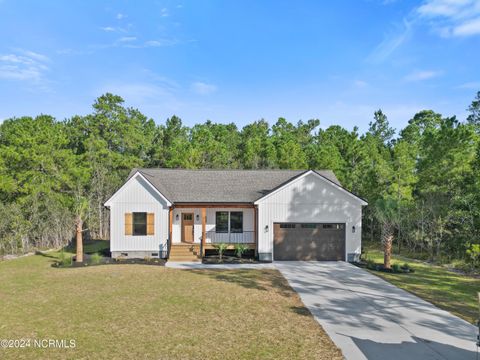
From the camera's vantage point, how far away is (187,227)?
70.2 feet

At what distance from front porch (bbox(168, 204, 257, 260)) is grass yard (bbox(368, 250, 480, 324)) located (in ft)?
26.5


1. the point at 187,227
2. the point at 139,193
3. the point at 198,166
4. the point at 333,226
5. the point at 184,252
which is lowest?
the point at 184,252

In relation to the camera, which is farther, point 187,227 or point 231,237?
point 187,227

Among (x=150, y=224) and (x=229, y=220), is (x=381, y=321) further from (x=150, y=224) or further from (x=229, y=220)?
(x=150, y=224)

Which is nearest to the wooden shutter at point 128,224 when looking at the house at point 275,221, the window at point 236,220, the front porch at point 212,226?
the house at point 275,221

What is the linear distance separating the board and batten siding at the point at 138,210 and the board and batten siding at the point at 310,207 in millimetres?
6048

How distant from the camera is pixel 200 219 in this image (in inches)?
842

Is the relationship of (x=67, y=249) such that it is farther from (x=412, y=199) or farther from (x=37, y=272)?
(x=412, y=199)

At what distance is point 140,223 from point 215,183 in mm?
5742

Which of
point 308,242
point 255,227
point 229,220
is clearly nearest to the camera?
point 308,242

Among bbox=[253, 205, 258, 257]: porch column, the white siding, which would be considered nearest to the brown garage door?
bbox=[253, 205, 258, 257]: porch column

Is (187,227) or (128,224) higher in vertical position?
(128,224)

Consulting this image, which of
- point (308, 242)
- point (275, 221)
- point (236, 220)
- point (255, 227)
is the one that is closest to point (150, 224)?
point (236, 220)

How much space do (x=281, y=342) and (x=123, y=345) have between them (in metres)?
3.93
